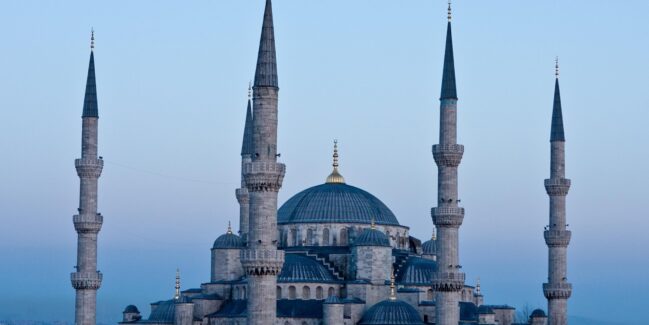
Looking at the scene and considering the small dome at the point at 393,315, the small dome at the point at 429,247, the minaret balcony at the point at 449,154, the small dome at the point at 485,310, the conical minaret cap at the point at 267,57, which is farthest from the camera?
the small dome at the point at 429,247

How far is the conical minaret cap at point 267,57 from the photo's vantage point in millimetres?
41219

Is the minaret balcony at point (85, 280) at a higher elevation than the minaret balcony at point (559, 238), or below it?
below

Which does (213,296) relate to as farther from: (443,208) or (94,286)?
(443,208)

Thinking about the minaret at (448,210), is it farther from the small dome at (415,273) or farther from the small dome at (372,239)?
the small dome at (415,273)

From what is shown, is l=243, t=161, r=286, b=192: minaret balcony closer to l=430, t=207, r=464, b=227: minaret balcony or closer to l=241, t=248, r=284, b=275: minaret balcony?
l=241, t=248, r=284, b=275: minaret balcony

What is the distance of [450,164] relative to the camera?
48.9 meters

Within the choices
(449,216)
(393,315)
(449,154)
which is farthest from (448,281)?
(449,154)

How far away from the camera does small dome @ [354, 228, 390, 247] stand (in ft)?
178

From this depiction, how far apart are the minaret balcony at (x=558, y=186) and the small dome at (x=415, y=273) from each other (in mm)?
5239

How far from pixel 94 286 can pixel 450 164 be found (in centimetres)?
1250

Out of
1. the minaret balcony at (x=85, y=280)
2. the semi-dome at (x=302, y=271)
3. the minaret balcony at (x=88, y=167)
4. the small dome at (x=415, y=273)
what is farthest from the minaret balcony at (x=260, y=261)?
the small dome at (x=415, y=273)

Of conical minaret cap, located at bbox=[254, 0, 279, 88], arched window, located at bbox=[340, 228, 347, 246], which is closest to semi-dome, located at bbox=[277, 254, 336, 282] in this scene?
arched window, located at bbox=[340, 228, 347, 246]

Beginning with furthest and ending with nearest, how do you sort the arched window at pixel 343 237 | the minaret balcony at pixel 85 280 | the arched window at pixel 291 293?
the arched window at pixel 343 237 → the arched window at pixel 291 293 → the minaret balcony at pixel 85 280

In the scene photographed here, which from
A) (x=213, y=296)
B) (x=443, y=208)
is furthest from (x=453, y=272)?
(x=213, y=296)
